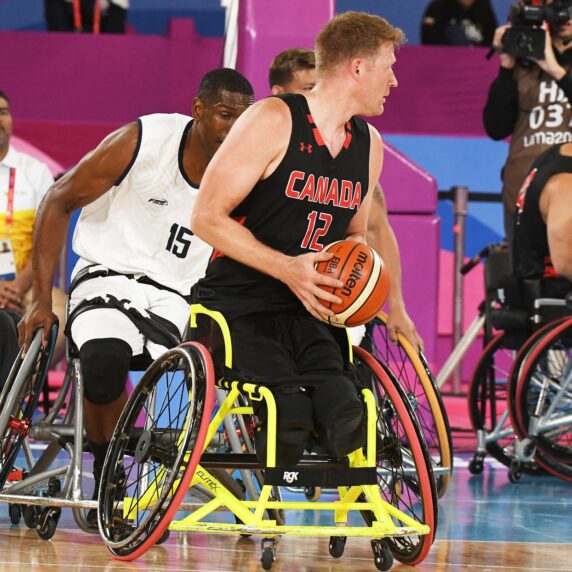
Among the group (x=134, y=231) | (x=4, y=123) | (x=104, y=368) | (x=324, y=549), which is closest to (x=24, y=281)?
(x=4, y=123)

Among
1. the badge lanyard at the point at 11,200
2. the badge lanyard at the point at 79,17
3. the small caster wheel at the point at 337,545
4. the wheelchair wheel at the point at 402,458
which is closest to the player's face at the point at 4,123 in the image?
the badge lanyard at the point at 11,200

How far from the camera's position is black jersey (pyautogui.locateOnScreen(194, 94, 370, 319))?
348 centimetres

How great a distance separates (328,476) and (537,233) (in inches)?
104

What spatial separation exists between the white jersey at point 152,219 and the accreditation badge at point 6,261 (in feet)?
4.46

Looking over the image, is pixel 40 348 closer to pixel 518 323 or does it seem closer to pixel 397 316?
pixel 397 316

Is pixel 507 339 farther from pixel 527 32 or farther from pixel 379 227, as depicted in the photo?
pixel 527 32

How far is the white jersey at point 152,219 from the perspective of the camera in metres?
4.22

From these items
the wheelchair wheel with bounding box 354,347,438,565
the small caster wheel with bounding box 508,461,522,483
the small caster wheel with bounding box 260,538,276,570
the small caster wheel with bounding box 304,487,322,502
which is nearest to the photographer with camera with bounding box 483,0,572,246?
the small caster wheel with bounding box 508,461,522,483

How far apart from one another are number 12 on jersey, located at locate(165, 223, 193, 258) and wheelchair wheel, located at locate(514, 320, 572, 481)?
5.54 feet

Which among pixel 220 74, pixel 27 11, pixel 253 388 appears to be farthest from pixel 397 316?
pixel 27 11

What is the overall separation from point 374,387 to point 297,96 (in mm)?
1322

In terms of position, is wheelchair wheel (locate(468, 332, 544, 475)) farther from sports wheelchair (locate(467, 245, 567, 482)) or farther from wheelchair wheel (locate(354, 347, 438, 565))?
wheelchair wheel (locate(354, 347, 438, 565))

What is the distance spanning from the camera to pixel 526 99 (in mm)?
6801

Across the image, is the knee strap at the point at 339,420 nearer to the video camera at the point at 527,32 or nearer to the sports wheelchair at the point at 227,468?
the sports wheelchair at the point at 227,468
